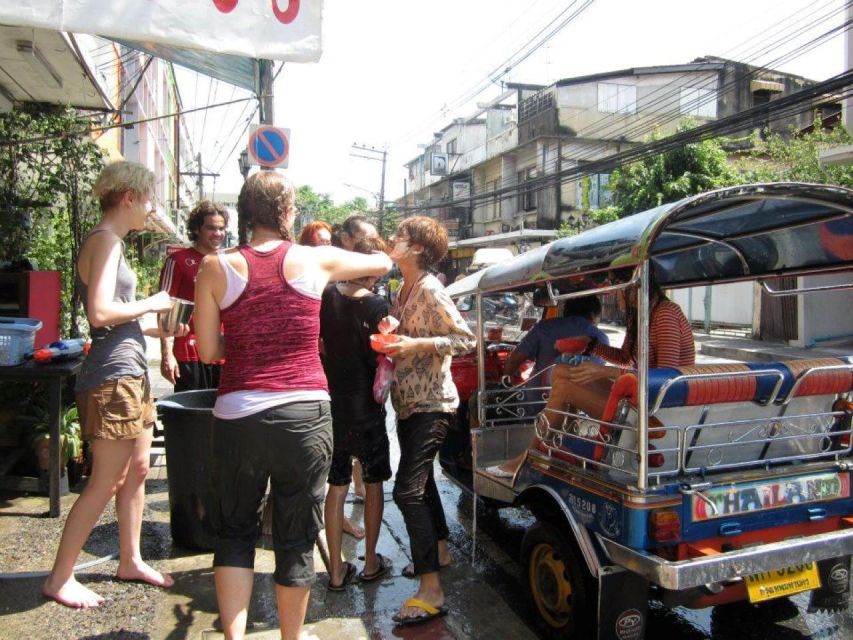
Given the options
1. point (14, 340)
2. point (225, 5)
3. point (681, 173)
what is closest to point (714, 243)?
point (225, 5)

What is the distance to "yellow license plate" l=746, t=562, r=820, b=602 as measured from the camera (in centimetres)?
265

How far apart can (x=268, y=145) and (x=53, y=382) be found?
14.5ft

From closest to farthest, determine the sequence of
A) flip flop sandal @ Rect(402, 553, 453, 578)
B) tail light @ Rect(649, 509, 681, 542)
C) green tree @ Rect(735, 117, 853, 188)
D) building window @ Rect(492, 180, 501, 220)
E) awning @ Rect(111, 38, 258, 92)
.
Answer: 1. tail light @ Rect(649, 509, 681, 542)
2. flip flop sandal @ Rect(402, 553, 453, 578)
3. awning @ Rect(111, 38, 258, 92)
4. green tree @ Rect(735, 117, 853, 188)
5. building window @ Rect(492, 180, 501, 220)

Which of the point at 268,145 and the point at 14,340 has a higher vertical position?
the point at 268,145

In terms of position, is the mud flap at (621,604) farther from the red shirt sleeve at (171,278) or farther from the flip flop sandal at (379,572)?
the red shirt sleeve at (171,278)

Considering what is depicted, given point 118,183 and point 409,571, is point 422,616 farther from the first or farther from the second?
point 118,183

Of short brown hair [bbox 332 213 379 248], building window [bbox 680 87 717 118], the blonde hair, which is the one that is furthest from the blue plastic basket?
building window [bbox 680 87 717 118]

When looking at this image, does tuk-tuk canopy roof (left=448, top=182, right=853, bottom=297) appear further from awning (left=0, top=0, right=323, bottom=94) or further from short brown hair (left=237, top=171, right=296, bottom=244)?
awning (left=0, top=0, right=323, bottom=94)

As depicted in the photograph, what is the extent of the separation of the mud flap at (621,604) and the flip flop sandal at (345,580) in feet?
4.68

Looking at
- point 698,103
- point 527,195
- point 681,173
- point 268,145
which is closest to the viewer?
point 268,145

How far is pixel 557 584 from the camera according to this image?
301 centimetres

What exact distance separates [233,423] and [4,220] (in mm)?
4512

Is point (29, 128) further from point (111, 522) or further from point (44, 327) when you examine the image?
point (111, 522)

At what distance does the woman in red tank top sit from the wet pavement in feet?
2.60
